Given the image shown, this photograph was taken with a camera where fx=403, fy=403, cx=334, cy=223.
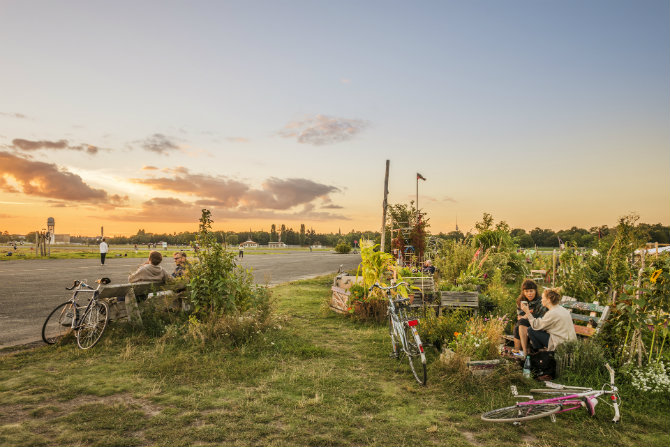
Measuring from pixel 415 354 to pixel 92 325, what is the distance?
18.9 feet

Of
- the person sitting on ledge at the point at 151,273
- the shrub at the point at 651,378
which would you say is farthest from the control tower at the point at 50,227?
the shrub at the point at 651,378

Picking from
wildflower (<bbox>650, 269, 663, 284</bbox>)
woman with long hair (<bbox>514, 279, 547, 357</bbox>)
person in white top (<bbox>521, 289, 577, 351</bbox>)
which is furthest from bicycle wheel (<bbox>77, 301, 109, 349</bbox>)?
wildflower (<bbox>650, 269, 663, 284</bbox>)

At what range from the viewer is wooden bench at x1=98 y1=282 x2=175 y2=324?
7662 millimetres

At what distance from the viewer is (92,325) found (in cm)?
732

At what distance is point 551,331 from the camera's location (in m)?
5.89

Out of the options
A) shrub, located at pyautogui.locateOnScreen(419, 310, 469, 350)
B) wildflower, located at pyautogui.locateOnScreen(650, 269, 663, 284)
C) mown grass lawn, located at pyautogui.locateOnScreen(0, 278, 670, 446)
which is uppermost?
wildflower, located at pyautogui.locateOnScreen(650, 269, 663, 284)

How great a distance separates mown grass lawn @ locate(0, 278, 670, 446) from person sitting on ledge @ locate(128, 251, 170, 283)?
1.60m

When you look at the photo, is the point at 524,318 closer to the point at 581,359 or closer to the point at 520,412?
the point at 581,359

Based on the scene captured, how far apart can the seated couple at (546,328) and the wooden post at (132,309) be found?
6.81 metres

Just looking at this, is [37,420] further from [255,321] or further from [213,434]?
[255,321]

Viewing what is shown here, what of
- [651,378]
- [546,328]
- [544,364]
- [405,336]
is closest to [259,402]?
[405,336]

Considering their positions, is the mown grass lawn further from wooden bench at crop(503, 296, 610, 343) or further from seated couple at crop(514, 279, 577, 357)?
wooden bench at crop(503, 296, 610, 343)

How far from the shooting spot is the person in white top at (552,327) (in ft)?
19.0

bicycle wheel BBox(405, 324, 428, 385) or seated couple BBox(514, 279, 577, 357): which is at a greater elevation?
seated couple BBox(514, 279, 577, 357)
